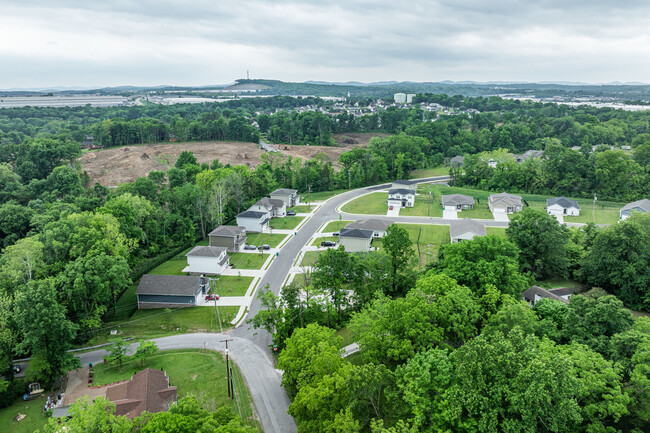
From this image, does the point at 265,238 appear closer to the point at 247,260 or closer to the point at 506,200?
the point at 247,260

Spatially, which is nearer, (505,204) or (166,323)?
(166,323)

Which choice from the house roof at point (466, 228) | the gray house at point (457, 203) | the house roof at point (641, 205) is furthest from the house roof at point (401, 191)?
the house roof at point (641, 205)

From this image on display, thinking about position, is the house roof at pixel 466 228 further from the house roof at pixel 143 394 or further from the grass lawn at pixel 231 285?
the house roof at pixel 143 394

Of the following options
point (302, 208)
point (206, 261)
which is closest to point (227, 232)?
point (206, 261)

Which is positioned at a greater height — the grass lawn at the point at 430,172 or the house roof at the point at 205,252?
the grass lawn at the point at 430,172

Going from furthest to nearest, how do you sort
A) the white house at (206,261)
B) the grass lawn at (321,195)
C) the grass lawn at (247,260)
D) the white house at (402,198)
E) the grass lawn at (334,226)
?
the grass lawn at (321,195), the white house at (402,198), the grass lawn at (334,226), the grass lawn at (247,260), the white house at (206,261)

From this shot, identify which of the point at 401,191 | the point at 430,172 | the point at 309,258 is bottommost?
the point at 309,258
